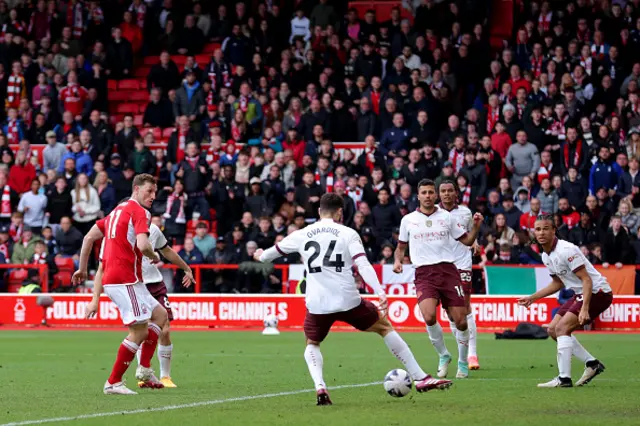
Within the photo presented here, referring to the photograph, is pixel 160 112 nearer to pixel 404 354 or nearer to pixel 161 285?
pixel 161 285

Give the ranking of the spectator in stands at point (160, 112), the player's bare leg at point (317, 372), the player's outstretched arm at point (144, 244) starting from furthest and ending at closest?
1. the spectator in stands at point (160, 112)
2. the player's outstretched arm at point (144, 244)
3. the player's bare leg at point (317, 372)

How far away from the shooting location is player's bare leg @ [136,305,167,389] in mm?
12461

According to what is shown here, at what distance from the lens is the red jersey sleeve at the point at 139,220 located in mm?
11594

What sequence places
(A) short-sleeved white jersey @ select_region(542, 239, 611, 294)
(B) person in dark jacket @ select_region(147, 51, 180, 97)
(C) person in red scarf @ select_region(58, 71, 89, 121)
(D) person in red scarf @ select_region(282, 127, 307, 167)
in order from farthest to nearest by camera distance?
(B) person in dark jacket @ select_region(147, 51, 180, 97), (C) person in red scarf @ select_region(58, 71, 89, 121), (D) person in red scarf @ select_region(282, 127, 307, 167), (A) short-sleeved white jersey @ select_region(542, 239, 611, 294)

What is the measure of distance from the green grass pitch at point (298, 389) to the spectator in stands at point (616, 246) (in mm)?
3763

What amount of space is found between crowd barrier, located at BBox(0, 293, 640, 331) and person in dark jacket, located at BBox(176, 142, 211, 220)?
106 inches

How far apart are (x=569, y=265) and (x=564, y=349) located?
86cm

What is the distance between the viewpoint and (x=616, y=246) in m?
24.2

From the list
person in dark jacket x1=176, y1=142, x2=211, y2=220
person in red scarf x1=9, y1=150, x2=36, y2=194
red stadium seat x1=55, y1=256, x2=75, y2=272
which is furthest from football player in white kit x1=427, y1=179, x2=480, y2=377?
person in red scarf x1=9, y1=150, x2=36, y2=194

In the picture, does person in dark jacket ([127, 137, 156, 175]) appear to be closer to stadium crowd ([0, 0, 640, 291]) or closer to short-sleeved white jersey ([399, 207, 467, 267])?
stadium crowd ([0, 0, 640, 291])

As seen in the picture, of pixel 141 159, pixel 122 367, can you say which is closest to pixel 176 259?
pixel 122 367

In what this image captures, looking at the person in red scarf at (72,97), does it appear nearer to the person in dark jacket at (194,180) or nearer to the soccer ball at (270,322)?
the person in dark jacket at (194,180)

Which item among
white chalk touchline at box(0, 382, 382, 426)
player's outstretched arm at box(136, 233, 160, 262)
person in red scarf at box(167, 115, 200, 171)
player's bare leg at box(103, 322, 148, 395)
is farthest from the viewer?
person in red scarf at box(167, 115, 200, 171)

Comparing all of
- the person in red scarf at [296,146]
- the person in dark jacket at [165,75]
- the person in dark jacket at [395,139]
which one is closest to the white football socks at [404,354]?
the person in dark jacket at [395,139]
